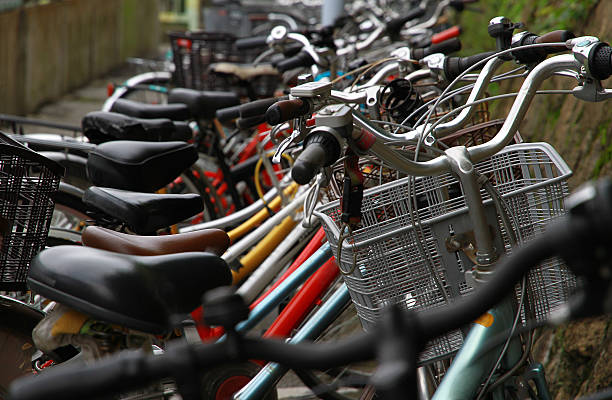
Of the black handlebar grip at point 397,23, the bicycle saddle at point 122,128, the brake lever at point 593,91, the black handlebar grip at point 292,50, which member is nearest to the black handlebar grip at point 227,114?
the bicycle saddle at point 122,128

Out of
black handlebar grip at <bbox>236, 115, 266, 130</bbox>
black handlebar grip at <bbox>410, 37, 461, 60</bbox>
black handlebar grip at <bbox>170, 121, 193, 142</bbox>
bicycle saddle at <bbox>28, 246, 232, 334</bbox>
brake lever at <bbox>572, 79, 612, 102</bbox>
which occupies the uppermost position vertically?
brake lever at <bbox>572, 79, 612, 102</bbox>

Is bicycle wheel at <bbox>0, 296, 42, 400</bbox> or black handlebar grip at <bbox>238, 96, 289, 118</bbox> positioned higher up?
black handlebar grip at <bbox>238, 96, 289, 118</bbox>

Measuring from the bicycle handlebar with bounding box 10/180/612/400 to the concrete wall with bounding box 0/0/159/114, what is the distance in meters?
8.46

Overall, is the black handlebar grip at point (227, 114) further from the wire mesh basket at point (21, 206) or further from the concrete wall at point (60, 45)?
the concrete wall at point (60, 45)

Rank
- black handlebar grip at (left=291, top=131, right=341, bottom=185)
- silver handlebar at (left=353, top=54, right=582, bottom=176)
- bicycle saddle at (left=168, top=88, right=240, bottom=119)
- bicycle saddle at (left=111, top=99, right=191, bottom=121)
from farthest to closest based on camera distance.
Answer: bicycle saddle at (left=168, top=88, right=240, bottom=119), bicycle saddle at (left=111, top=99, right=191, bottom=121), silver handlebar at (left=353, top=54, right=582, bottom=176), black handlebar grip at (left=291, top=131, right=341, bottom=185)

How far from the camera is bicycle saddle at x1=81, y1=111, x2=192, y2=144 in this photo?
11.1 feet

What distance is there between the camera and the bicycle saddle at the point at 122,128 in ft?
11.1

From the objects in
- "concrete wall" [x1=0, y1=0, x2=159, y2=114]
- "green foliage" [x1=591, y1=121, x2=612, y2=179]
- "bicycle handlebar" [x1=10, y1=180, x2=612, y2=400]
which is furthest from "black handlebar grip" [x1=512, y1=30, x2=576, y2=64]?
"concrete wall" [x1=0, y1=0, x2=159, y2=114]

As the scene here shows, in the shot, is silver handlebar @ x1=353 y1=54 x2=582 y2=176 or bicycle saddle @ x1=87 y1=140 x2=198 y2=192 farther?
bicycle saddle @ x1=87 y1=140 x2=198 y2=192

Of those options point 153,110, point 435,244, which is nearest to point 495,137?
point 435,244

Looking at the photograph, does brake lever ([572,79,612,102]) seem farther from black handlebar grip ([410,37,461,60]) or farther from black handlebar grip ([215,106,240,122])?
black handlebar grip ([215,106,240,122])

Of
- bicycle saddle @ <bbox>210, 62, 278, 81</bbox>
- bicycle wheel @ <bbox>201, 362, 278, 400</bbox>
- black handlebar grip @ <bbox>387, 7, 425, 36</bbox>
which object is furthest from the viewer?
bicycle saddle @ <bbox>210, 62, 278, 81</bbox>

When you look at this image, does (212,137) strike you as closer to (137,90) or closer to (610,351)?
(137,90)

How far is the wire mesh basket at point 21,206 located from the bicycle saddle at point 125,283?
33.5 inches
